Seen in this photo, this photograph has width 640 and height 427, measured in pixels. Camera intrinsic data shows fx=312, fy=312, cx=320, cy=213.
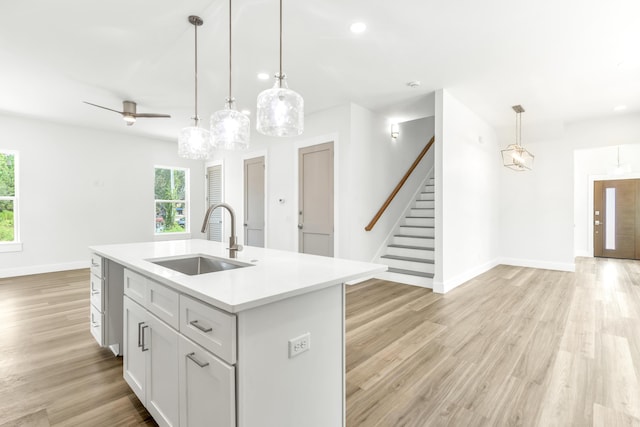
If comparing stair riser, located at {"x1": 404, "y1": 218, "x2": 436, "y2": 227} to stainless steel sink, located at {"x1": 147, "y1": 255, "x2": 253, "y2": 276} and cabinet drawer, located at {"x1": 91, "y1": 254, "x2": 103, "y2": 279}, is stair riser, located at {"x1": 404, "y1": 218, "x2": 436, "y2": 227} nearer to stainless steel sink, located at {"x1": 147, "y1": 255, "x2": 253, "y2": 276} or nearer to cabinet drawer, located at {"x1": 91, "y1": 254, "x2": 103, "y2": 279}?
stainless steel sink, located at {"x1": 147, "y1": 255, "x2": 253, "y2": 276}

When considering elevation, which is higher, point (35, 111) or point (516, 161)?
point (35, 111)

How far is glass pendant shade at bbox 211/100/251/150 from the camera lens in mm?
2418

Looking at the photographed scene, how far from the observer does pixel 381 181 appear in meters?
5.36

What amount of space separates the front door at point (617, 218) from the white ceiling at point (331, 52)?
13.1 ft

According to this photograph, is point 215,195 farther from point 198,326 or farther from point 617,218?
point 617,218

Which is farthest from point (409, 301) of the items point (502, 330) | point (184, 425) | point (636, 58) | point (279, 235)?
point (636, 58)

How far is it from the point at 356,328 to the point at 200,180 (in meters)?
6.03

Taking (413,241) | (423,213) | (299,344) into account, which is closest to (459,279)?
(413,241)

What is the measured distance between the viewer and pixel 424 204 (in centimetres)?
625

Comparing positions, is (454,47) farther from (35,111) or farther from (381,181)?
(35,111)

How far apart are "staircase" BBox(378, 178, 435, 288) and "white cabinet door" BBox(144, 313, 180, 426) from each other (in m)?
3.80

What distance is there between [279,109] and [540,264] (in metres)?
6.47

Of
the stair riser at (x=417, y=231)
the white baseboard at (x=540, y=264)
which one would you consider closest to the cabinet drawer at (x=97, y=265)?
the stair riser at (x=417, y=231)

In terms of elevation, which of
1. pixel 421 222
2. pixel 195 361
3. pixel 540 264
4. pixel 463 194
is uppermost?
pixel 463 194
